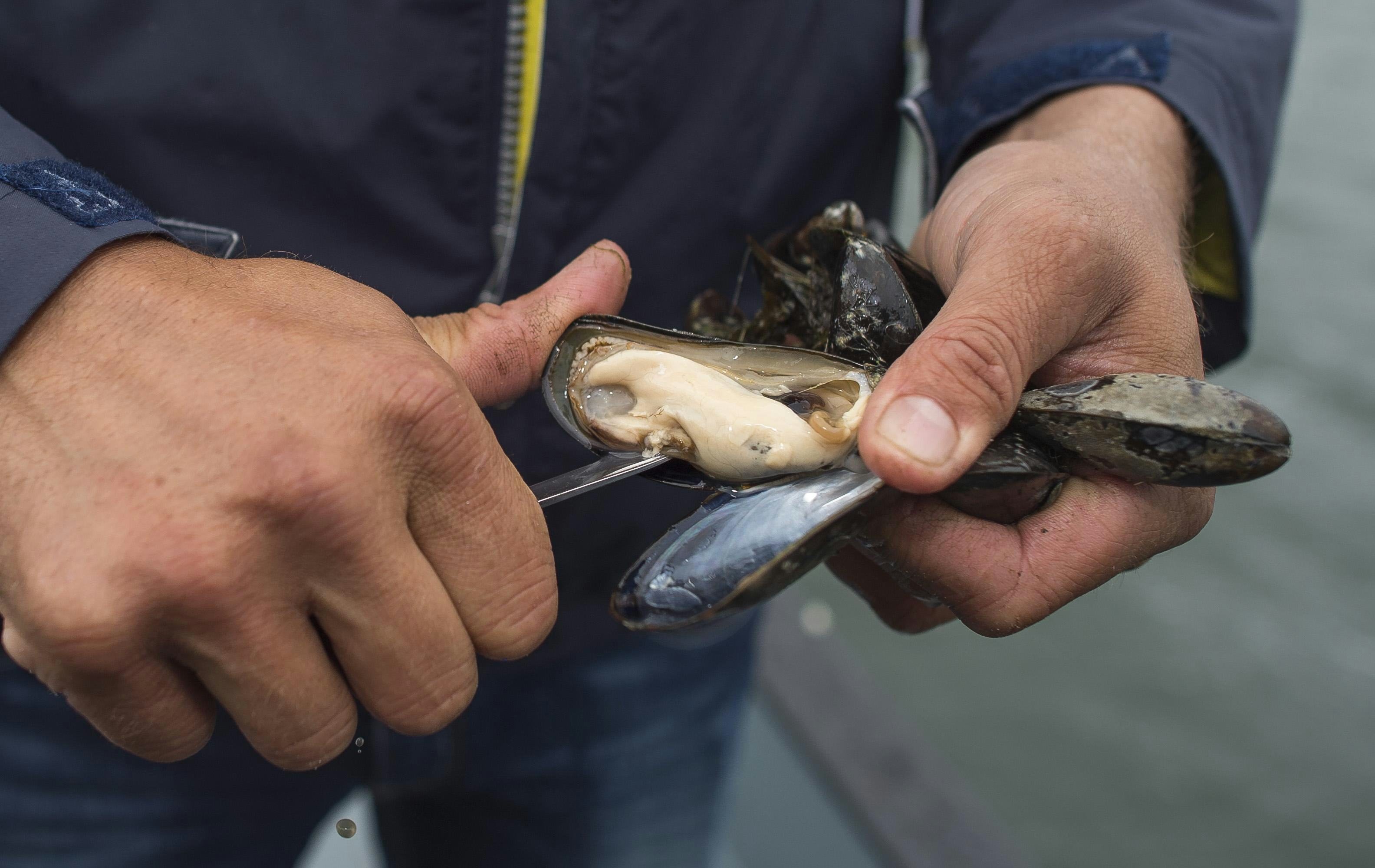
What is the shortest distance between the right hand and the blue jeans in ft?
3.31

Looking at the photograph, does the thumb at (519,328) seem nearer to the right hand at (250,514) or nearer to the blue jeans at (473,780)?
the right hand at (250,514)

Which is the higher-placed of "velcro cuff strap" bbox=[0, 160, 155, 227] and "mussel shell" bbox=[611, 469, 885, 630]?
"velcro cuff strap" bbox=[0, 160, 155, 227]

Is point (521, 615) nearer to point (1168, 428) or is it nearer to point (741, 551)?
point (741, 551)

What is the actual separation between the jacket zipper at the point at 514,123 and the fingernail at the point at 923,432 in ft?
3.00

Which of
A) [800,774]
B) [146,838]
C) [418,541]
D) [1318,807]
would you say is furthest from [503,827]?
[1318,807]

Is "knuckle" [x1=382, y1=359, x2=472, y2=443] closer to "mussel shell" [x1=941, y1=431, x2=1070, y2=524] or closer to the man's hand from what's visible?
the man's hand

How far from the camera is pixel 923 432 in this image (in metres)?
1.09

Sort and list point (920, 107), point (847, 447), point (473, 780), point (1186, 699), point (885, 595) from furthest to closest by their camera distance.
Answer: point (1186, 699) → point (473, 780) → point (920, 107) → point (885, 595) → point (847, 447)

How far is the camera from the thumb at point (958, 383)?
3.59 ft

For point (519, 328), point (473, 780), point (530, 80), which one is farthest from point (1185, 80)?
point (473, 780)

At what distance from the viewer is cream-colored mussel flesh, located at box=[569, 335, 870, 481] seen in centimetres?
128

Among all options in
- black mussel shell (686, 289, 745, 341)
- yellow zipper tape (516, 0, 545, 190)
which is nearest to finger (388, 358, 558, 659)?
black mussel shell (686, 289, 745, 341)

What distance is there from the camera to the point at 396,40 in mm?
1535

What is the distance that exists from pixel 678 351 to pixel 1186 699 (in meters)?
3.86
